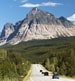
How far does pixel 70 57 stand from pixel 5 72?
80.1m

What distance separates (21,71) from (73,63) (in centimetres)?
2192

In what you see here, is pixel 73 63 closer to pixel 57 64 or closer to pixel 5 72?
pixel 57 64

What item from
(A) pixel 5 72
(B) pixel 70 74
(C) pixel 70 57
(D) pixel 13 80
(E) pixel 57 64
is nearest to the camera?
(D) pixel 13 80

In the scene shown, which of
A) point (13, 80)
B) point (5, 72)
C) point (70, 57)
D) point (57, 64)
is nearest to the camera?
point (13, 80)

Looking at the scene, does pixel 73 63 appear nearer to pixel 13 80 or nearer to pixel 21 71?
pixel 21 71

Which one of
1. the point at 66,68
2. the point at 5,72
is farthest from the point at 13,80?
the point at 66,68

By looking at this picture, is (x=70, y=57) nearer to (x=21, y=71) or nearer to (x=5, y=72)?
(x=21, y=71)

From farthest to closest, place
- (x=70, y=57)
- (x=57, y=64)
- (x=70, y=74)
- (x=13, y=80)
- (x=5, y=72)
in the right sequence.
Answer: (x=57, y=64) → (x=70, y=57) → (x=70, y=74) → (x=5, y=72) → (x=13, y=80)

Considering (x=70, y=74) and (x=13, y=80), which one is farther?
(x=70, y=74)

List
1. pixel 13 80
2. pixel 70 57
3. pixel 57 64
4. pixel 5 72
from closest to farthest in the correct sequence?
pixel 13 80
pixel 5 72
pixel 70 57
pixel 57 64

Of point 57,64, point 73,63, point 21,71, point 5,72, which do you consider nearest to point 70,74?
point 73,63

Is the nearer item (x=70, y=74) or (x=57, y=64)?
(x=70, y=74)

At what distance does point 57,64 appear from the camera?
198625 mm

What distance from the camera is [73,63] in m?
149
